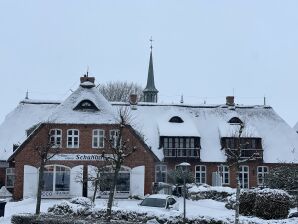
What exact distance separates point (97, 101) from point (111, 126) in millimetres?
2669

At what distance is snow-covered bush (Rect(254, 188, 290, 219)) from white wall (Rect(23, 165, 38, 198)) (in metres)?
19.1

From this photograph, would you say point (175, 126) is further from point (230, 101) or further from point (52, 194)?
point (52, 194)

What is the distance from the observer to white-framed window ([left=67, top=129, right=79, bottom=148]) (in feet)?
126

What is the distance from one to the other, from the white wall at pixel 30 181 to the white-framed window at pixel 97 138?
4.88 metres

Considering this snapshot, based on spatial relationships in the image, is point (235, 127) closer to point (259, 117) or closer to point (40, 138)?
point (259, 117)

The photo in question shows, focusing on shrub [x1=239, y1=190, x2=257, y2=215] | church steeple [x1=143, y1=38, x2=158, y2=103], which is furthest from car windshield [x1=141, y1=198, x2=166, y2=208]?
church steeple [x1=143, y1=38, x2=158, y2=103]

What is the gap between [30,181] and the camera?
37.6 m

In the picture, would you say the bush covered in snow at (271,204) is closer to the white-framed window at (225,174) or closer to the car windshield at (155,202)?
the car windshield at (155,202)

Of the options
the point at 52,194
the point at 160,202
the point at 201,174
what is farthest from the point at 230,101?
the point at 160,202

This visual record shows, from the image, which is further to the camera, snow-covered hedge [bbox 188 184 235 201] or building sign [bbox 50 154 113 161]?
building sign [bbox 50 154 113 161]

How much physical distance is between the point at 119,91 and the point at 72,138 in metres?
30.0

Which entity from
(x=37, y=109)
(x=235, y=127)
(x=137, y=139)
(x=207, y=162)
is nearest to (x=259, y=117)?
(x=235, y=127)

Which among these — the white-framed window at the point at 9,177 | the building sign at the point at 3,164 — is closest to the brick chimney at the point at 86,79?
the building sign at the point at 3,164

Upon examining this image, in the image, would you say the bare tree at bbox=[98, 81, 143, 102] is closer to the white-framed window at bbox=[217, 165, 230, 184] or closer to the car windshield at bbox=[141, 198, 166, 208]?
the white-framed window at bbox=[217, 165, 230, 184]
